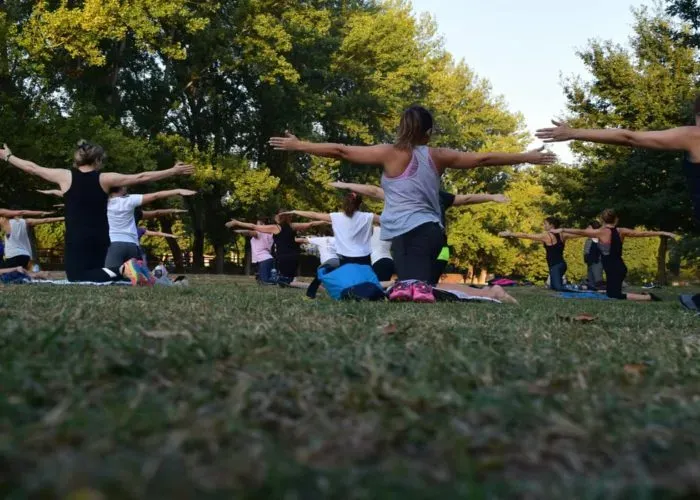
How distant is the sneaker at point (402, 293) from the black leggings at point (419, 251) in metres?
0.29

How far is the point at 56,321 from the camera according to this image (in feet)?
14.2

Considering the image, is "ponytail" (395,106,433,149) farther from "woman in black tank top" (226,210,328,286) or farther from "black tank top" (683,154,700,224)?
"woman in black tank top" (226,210,328,286)

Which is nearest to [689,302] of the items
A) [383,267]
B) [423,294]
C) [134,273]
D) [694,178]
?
[694,178]

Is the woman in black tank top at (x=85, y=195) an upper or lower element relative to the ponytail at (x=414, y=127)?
lower

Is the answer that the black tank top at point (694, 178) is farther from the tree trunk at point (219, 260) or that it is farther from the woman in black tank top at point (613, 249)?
the tree trunk at point (219, 260)

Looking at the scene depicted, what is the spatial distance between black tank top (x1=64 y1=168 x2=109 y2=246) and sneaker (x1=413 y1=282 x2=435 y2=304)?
16.9 ft

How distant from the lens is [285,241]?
21.1m

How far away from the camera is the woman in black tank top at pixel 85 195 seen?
1152cm

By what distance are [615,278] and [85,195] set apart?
10344 mm

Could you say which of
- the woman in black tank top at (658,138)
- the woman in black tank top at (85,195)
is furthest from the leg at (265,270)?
the woman in black tank top at (658,138)

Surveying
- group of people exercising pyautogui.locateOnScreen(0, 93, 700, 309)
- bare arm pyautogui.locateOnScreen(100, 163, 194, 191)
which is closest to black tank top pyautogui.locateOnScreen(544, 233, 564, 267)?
group of people exercising pyautogui.locateOnScreen(0, 93, 700, 309)

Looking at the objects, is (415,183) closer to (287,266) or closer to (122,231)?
(122,231)

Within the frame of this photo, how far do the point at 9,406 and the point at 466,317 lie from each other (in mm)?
→ 4263

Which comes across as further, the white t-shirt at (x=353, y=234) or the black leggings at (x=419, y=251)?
the white t-shirt at (x=353, y=234)
